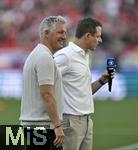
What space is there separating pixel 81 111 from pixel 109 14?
1846 cm

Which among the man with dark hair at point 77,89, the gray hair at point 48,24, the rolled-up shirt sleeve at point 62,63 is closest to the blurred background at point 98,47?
the man with dark hair at point 77,89

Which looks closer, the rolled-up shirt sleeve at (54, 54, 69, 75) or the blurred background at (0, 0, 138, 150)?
the rolled-up shirt sleeve at (54, 54, 69, 75)

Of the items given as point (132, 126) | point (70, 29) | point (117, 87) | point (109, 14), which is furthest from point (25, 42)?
point (132, 126)

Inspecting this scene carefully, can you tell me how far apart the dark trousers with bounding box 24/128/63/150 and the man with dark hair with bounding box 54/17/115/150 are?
831 millimetres

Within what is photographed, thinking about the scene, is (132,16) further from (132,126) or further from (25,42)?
(132,126)

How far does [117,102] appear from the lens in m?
20.2

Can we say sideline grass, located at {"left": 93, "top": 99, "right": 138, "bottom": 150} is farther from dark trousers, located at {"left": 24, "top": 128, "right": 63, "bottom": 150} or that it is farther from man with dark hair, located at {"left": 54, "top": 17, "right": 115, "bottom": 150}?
dark trousers, located at {"left": 24, "top": 128, "right": 63, "bottom": 150}

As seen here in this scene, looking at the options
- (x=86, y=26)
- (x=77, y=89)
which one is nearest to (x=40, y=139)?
(x=77, y=89)

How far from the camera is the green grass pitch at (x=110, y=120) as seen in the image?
1281cm

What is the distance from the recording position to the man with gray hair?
6016 millimetres

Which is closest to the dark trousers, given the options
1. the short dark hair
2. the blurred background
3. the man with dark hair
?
the man with dark hair

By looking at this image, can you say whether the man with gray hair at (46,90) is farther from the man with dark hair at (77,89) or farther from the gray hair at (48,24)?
the man with dark hair at (77,89)

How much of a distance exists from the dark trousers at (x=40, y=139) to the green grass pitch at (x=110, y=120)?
5613mm

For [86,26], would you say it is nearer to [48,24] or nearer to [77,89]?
[77,89]
